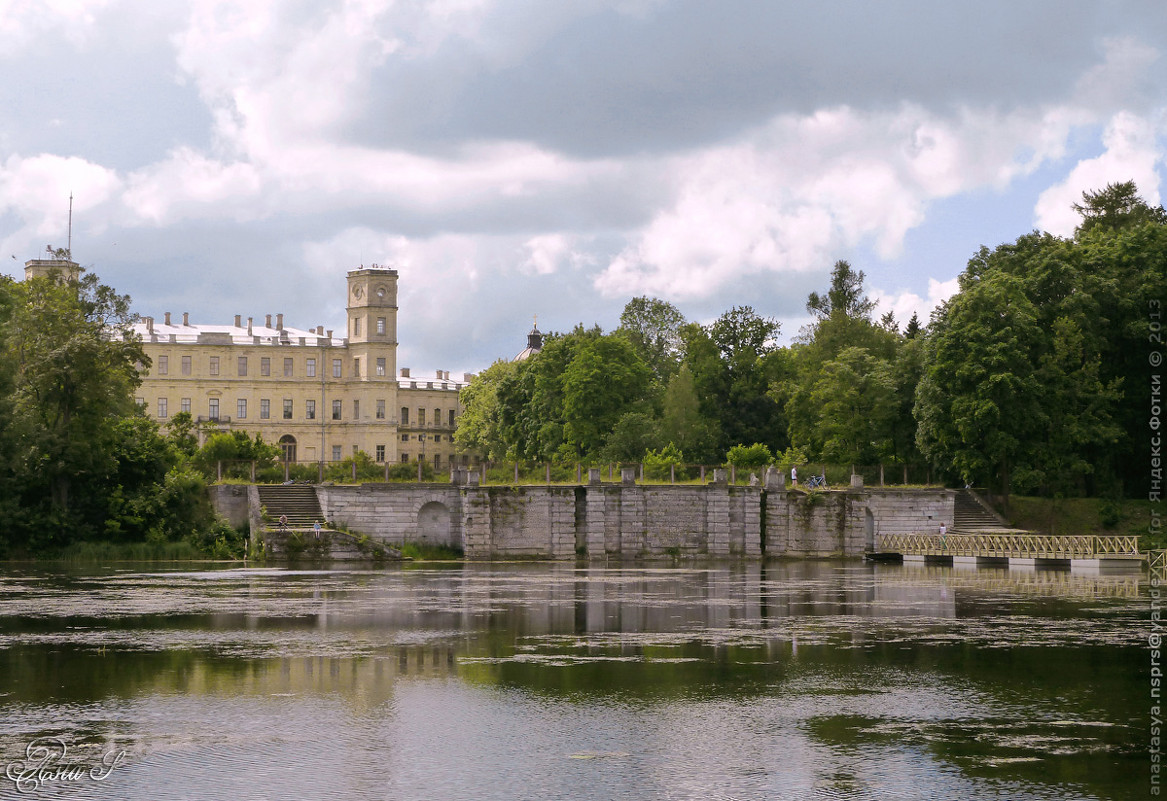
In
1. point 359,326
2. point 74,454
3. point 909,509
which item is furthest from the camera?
point 359,326

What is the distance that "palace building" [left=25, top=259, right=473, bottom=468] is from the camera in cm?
11688

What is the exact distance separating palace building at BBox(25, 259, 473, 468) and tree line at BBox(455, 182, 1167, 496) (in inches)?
1019

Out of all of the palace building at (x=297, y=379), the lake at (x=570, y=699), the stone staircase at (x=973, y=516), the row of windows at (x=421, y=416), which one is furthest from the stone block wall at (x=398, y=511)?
the row of windows at (x=421, y=416)

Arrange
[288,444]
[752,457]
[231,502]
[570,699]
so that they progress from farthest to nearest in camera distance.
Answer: [288,444], [752,457], [231,502], [570,699]

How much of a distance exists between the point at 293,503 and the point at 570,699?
43178mm

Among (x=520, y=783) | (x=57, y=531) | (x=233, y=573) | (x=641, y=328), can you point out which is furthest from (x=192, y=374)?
(x=520, y=783)

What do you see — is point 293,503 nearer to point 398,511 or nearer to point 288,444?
point 398,511

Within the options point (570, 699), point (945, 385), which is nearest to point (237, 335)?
point (945, 385)

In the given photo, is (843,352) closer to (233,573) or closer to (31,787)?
(233,573)

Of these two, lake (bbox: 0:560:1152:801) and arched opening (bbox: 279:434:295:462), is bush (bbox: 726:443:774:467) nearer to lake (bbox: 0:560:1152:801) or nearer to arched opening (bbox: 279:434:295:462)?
lake (bbox: 0:560:1152:801)

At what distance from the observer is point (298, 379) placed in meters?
120

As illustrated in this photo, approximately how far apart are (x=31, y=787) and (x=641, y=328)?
94307mm

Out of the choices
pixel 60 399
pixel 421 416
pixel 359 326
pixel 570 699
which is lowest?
pixel 570 699

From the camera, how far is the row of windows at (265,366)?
381 ft
